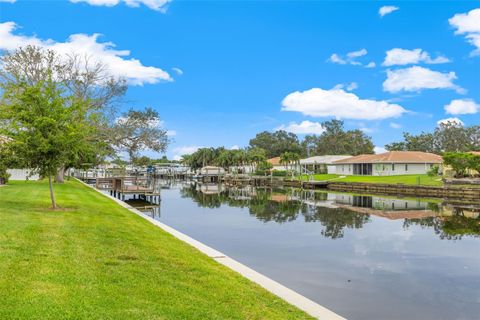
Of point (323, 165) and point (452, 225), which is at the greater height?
point (323, 165)

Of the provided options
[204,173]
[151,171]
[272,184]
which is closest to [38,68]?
[272,184]

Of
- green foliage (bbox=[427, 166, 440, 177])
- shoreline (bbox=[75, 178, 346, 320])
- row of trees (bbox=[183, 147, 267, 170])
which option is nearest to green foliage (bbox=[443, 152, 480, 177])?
green foliage (bbox=[427, 166, 440, 177])

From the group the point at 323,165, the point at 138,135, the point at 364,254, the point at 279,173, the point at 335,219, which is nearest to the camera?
the point at 364,254

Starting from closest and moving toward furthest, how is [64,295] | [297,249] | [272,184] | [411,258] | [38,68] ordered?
[64,295], [411,258], [297,249], [38,68], [272,184]

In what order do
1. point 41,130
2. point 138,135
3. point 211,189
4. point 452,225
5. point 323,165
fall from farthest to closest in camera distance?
point 323,165 → point 211,189 → point 138,135 → point 452,225 → point 41,130

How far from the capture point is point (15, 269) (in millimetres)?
8070

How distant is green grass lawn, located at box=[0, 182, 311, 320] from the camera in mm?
6441

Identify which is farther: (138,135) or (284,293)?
(138,135)

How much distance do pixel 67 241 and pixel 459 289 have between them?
10710 millimetres

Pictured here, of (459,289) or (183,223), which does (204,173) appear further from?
(459,289)

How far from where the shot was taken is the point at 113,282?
7.85m

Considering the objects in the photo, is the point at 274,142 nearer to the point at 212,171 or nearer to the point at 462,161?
the point at 212,171

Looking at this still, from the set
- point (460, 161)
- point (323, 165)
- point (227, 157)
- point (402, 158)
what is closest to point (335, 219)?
point (460, 161)

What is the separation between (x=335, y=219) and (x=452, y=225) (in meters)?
6.86
